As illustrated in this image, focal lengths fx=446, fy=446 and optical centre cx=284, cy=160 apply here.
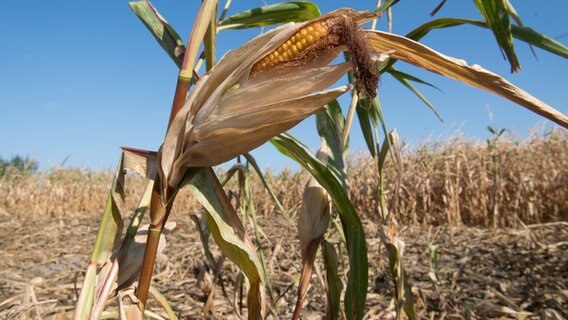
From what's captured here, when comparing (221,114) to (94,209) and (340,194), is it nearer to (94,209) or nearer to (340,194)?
(340,194)

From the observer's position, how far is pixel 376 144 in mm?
1028

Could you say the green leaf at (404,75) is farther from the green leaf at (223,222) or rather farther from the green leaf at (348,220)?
the green leaf at (223,222)

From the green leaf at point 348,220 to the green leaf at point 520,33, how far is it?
32cm

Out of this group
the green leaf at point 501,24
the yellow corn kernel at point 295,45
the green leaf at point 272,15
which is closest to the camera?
the yellow corn kernel at point 295,45

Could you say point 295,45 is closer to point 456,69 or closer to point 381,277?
point 456,69

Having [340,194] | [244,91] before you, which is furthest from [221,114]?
[340,194]

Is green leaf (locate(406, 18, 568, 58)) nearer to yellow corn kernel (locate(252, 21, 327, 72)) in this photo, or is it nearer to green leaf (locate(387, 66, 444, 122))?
green leaf (locate(387, 66, 444, 122))

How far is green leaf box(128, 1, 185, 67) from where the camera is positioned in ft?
2.22

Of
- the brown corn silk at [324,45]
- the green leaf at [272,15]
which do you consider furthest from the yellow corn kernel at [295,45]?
the green leaf at [272,15]

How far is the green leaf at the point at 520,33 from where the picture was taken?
67cm

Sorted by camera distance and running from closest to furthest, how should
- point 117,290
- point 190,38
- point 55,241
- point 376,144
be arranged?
point 190,38
point 117,290
point 376,144
point 55,241

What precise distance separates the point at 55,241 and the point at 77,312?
2.99 meters


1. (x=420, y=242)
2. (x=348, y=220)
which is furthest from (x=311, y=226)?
(x=420, y=242)

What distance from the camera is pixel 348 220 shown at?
737 millimetres
